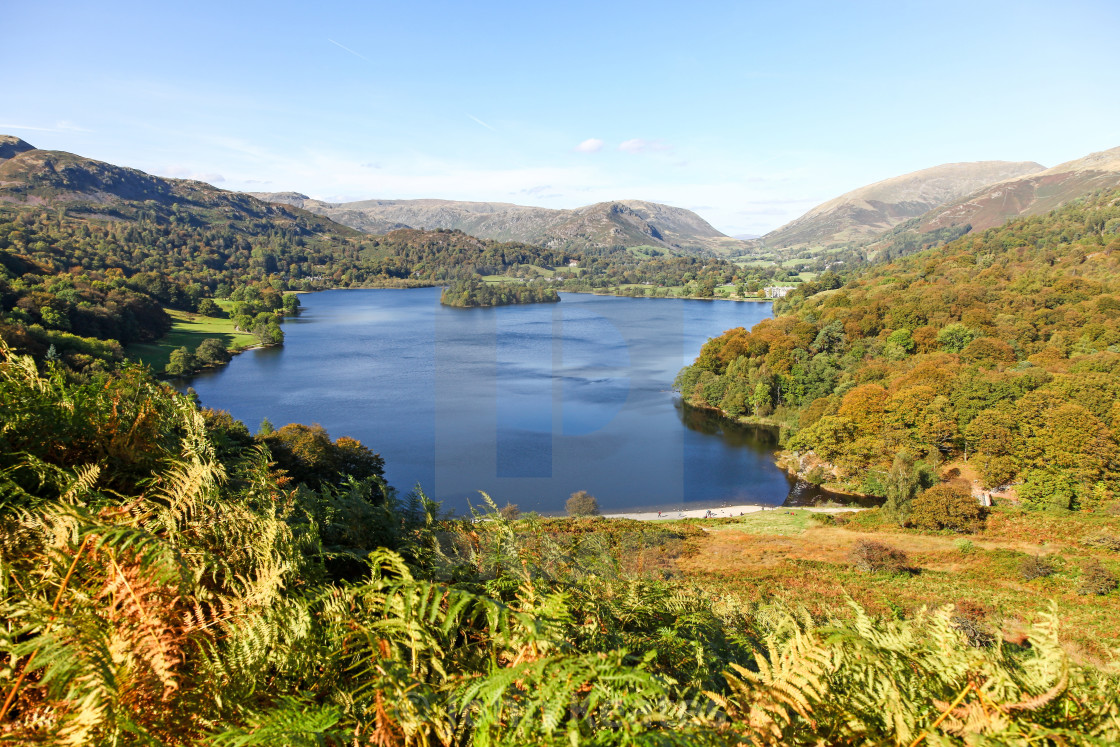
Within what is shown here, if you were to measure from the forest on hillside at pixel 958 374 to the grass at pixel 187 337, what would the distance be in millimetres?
47470

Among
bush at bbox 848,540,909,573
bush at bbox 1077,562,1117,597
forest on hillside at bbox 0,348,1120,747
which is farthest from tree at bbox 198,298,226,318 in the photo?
bush at bbox 1077,562,1117,597

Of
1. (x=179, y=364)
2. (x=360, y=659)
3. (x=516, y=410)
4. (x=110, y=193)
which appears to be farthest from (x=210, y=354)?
(x=110, y=193)

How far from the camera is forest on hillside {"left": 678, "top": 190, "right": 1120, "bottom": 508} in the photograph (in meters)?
27.7

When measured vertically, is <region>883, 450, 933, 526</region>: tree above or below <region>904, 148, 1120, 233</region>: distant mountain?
below

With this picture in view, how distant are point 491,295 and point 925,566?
10088 cm

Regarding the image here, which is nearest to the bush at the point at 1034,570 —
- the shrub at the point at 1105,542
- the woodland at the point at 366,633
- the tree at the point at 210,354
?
the shrub at the point at 1105,542

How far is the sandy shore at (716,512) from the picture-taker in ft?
89.3

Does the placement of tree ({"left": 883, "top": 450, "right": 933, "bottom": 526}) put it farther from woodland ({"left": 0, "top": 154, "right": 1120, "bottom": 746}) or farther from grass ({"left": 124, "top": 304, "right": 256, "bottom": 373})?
grass ({"left": 124, "top": 304, "right": 256, "bottom": 373})

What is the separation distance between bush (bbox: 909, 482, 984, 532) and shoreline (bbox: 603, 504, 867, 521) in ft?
12.0

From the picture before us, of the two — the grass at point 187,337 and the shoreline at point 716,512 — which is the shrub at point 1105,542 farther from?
the grass at point 187,337

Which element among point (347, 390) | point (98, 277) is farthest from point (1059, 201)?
point (98, 277)

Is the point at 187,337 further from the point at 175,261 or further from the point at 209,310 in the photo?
the point at 175,261

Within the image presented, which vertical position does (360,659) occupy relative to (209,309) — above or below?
above

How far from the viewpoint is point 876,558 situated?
1908 centimetres
